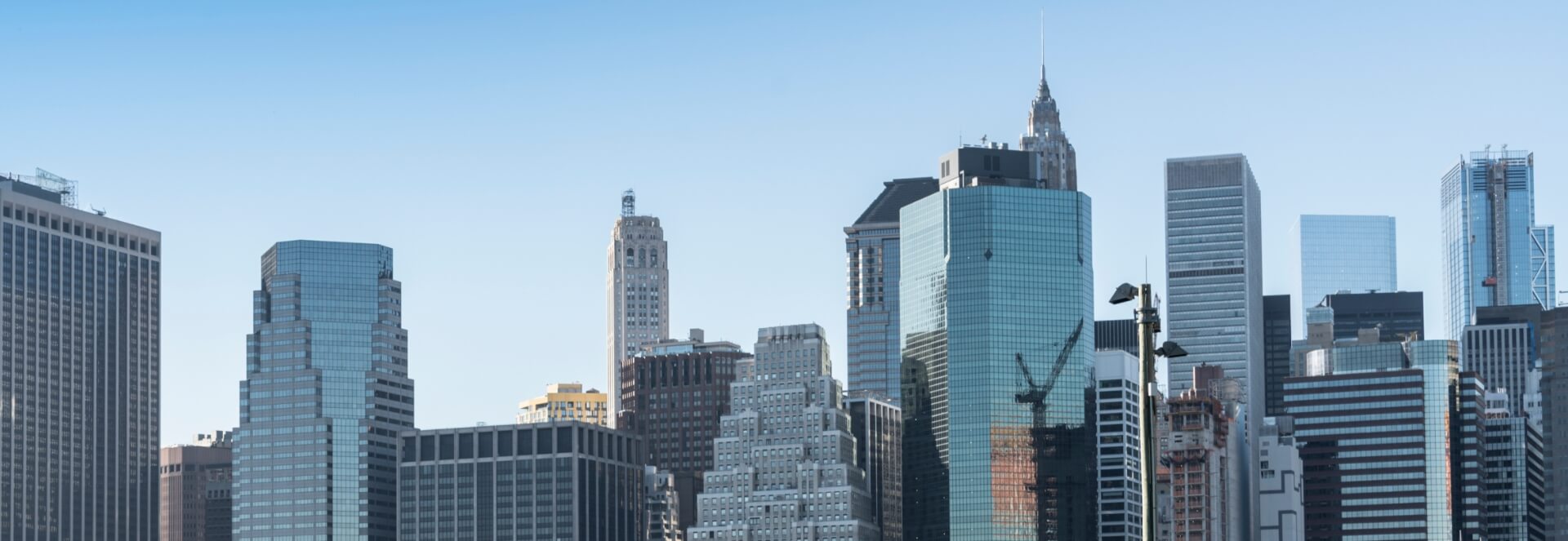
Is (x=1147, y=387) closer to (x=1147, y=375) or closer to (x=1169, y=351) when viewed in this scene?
(x=1147, y=375)

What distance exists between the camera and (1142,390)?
120ft

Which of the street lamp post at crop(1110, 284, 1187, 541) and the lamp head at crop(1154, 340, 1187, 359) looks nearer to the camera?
the street lamp post at crop(1110, 284, 1187, 541)

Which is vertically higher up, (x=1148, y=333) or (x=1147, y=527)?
(x=1148, y=333)

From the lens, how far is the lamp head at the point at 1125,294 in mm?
36719

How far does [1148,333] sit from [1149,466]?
2.50 m

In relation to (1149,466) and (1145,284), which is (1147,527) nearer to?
(1149,466)

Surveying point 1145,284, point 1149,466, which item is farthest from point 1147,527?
point 1145,284

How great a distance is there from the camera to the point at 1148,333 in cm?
3572

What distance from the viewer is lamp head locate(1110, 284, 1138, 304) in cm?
3672

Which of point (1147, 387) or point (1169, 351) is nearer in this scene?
point (1147, 387)

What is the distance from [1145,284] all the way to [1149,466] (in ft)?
8.94

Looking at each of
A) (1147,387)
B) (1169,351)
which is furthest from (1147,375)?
(1169,351)

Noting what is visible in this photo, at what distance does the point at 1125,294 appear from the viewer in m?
37.5

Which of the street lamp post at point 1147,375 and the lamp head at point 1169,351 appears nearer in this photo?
the street lamp post at point 1147,375
